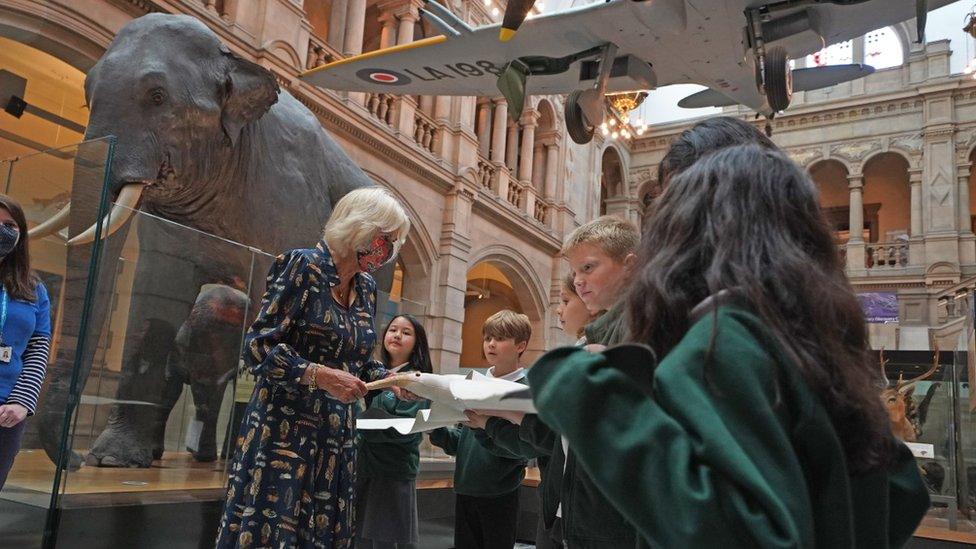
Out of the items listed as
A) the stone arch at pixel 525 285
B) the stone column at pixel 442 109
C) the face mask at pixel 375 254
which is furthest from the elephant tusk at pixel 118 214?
the stone arch at pixel 525 285

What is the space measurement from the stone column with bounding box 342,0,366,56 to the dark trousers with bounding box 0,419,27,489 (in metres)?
10.0

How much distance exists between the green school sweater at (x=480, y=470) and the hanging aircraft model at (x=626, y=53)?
4298 mm

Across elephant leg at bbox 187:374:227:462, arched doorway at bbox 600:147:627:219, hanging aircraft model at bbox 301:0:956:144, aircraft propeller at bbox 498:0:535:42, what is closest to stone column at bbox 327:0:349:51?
hanging aircraft model at bbox 301:0:956:144

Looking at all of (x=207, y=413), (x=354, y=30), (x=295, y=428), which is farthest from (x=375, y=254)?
(x=354, y=30)

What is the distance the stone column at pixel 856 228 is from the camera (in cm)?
2061

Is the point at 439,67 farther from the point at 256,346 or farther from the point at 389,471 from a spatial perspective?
the point at 256,346

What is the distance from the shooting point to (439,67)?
9930mm

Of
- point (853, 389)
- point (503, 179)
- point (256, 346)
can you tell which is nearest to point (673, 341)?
point (853, 389)

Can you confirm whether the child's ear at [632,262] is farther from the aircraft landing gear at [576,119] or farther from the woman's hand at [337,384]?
the aircraft landing gear at [576,119]

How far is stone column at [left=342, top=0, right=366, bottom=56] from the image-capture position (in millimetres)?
11969

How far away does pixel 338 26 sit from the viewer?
12258 millimetres

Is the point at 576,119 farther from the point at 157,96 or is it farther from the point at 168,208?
the point at 157,96

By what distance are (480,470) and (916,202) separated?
2065 centimetres

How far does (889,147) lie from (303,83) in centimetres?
1755
